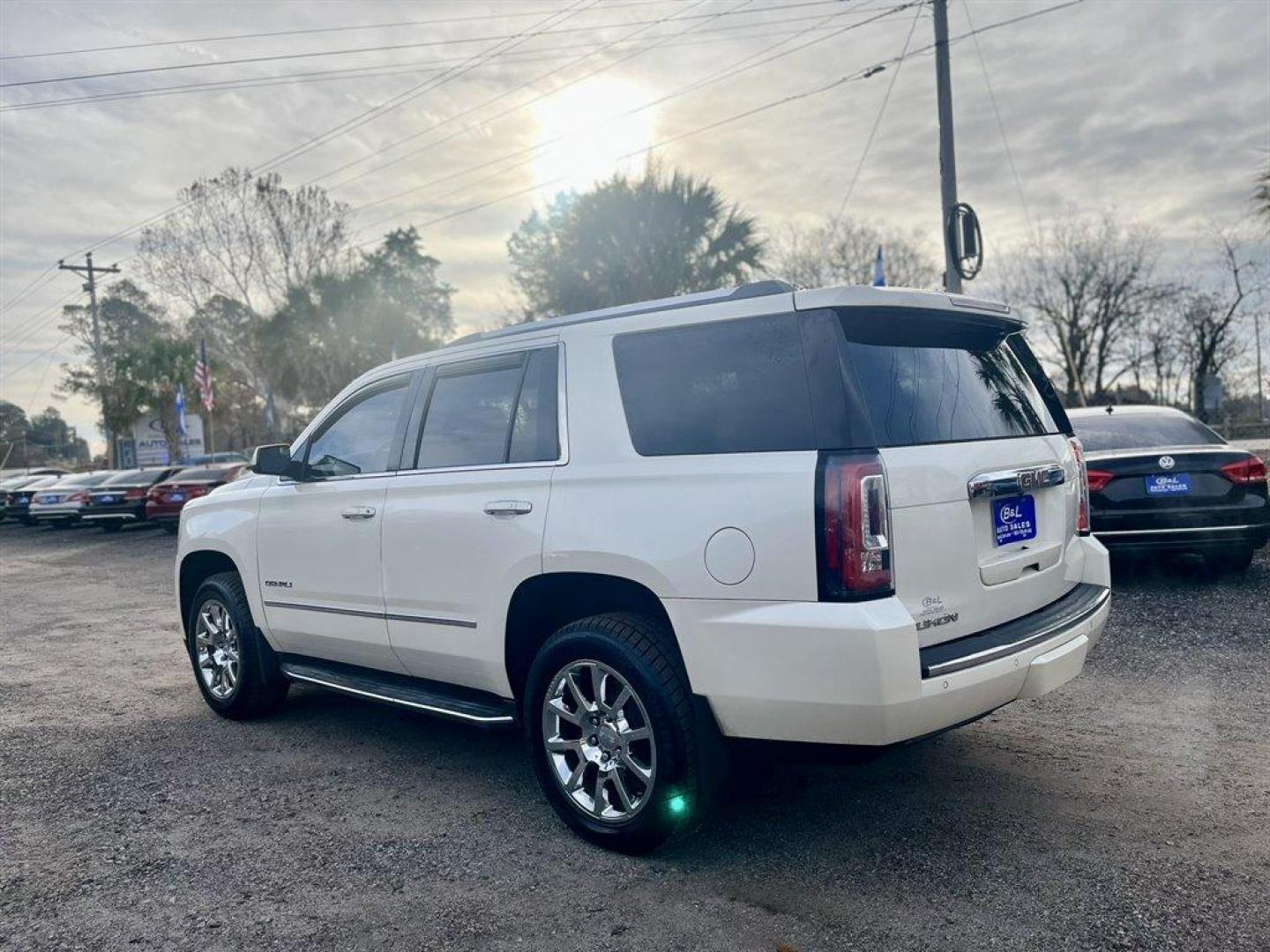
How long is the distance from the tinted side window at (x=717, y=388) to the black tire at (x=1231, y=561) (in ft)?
20.0

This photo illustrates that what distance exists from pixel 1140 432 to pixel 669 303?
5.84m

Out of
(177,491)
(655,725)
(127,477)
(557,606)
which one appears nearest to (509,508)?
(557,606)

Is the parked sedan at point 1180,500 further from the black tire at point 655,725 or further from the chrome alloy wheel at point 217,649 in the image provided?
the chrome alloy wheel at point 217,649

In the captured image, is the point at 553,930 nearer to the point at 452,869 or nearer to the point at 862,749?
the point at 452,869

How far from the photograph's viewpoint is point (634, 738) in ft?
11.2

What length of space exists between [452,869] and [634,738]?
2.68 feet

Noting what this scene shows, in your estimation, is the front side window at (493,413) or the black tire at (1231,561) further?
the black tire at (1231,561)

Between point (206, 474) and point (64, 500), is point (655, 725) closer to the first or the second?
point (206, 474)

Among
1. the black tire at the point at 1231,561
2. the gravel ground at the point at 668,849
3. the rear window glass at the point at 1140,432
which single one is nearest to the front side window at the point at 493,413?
the gravel ground at the point at 668,849

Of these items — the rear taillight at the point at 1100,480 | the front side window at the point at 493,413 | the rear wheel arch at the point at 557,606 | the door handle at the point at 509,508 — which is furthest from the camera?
the rear taillight at the point at 1100,480

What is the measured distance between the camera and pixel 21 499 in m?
27.2

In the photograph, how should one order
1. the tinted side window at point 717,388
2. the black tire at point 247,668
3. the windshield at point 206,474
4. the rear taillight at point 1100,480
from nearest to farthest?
the tinted side window at point 717,388
the black tire at point 247,668
the rear taillight at point 1100,480
the windshield at point 206,474

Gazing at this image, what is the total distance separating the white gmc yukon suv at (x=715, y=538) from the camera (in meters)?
3.01

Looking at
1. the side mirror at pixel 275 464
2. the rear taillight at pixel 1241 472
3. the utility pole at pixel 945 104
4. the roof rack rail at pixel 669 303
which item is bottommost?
the rear taillight at pixel 1241 472
